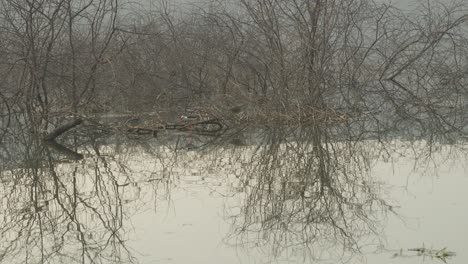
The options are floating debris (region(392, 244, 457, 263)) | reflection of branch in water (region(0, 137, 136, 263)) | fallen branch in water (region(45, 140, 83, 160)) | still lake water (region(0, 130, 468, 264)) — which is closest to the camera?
floating debris (region(392, 244, 457, 263))

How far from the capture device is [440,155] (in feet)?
25.8

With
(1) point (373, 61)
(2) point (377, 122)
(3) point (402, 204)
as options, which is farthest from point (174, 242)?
(1) point (373, 61)

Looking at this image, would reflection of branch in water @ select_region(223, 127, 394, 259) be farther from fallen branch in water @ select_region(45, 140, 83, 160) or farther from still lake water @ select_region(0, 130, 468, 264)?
fallen branch in water @ select_region(45, 140, 83, 160)

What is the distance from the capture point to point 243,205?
577cm

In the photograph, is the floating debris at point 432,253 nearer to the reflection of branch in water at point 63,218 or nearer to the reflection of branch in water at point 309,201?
the reflection of branch in water at point 309,201

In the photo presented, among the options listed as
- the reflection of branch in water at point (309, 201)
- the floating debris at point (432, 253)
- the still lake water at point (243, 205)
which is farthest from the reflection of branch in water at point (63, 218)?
the floating debris at point (432, 253)

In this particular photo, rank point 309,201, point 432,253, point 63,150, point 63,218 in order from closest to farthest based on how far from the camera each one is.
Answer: point 432,253, point 63,218, point 309,201, point 63,150

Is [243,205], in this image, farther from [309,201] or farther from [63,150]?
[63,150]

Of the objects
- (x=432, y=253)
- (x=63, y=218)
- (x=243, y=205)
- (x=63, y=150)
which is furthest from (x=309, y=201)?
(x=63, y=150)

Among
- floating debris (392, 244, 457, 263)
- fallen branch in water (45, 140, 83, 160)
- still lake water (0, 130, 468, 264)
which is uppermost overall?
fallen branch in water (45, 140, 83, 160)

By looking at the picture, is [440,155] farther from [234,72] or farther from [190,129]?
[234,72]

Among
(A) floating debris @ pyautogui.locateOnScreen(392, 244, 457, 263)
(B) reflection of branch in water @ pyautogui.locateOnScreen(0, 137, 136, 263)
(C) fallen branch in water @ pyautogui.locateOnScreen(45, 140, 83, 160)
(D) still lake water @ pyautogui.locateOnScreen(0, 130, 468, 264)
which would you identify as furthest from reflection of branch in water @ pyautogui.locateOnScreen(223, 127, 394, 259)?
(C) fallen branch in water @ pyautogui.locateOnScreen(45, 140, 83, 160)

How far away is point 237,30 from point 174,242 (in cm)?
892

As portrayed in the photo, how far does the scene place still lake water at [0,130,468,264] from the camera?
4.48 m
